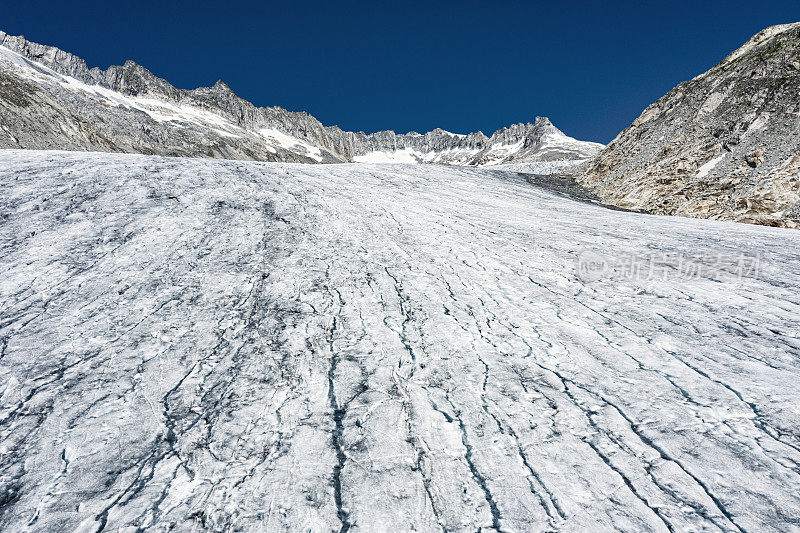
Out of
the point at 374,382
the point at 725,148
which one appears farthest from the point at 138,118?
the point at 374,382

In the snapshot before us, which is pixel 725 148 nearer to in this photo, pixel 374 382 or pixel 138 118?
pixel 374 382

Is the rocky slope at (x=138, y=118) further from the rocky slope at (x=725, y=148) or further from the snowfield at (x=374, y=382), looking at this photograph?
the snowfield at (x=374, y=382)

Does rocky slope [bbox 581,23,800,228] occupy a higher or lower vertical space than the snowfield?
higher

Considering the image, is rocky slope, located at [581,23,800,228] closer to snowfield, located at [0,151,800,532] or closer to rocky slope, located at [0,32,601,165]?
snowfield, located at [0,151,800,532]

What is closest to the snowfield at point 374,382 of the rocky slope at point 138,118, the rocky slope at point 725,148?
the rocky slope at point 725,148

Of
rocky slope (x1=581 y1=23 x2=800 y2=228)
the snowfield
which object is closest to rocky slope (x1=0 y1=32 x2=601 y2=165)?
rocky slope (x1=581 y1=23 x2=800 y2=228)

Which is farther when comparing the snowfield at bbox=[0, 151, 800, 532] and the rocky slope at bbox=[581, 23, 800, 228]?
the rocky slope at bbox=[581, 23, 800, 228]

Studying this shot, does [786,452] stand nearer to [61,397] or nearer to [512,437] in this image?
[512,437]
